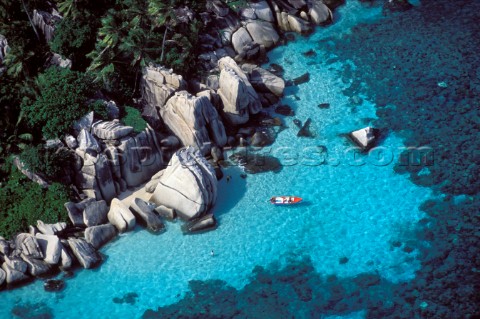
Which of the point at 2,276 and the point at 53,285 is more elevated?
the point at 2,276

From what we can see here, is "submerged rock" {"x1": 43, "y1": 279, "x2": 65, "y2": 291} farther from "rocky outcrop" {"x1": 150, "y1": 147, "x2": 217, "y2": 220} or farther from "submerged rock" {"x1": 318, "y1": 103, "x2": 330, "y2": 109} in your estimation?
"submerged rock" {"x1": 318, "y1": 103, "x2": 330, "y2": 109}

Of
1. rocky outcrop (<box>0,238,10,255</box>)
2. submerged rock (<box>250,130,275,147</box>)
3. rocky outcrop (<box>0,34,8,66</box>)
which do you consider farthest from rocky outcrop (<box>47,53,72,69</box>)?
submerged rock (<box>250,130,275,147</box>)

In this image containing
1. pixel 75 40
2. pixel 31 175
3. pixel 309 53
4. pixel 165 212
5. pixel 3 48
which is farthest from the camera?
pixel 309 53

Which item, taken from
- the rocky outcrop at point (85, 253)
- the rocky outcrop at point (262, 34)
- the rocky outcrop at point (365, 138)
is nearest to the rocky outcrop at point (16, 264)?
the rocky outcrop at point (85, 253)

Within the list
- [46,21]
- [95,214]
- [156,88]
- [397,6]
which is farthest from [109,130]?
[397,6]

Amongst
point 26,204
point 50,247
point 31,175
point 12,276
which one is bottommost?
point 12,276

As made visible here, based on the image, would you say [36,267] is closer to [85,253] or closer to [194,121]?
[85,253]
